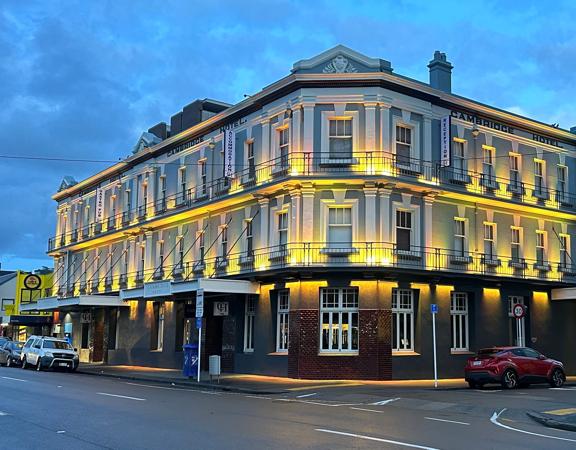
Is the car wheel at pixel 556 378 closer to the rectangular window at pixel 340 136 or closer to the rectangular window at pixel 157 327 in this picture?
the rectangular window at pixel 340 136

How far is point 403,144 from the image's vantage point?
28906 mm

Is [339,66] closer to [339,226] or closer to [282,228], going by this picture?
[339,226]

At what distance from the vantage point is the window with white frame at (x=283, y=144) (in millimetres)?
28938

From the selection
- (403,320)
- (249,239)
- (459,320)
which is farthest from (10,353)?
(459,320)

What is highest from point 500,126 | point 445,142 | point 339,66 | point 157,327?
point 339,66

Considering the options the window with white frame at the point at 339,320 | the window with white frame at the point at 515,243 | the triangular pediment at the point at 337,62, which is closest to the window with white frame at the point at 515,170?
the window with white frame at the point at 515,243

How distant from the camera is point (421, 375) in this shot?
1094 inches

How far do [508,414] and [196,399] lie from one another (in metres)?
7.75

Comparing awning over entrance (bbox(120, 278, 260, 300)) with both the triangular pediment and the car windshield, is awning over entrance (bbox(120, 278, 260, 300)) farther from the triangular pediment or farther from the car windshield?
the triangular pediment

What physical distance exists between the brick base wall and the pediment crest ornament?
31.9 feet

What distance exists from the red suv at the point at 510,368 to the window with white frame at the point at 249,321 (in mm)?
10054

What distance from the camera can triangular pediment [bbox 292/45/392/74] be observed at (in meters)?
28.5

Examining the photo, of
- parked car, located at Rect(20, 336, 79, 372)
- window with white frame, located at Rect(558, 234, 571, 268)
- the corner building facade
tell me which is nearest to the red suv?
the corner building facade

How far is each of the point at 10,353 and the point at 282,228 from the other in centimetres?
1834
